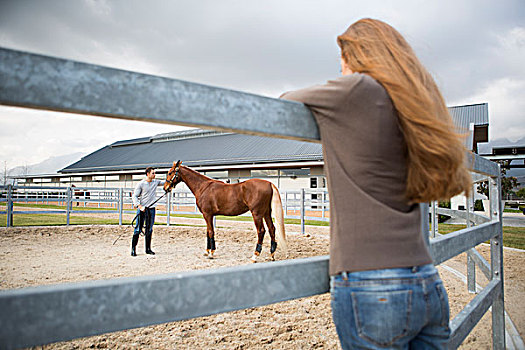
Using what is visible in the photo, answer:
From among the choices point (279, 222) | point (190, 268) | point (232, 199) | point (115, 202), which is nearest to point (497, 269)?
point (279, 222)

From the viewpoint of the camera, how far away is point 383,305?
32.4 inches

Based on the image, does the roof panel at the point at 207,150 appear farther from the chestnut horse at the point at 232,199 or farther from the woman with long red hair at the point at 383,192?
the woman with long red hair at the point at 383,192

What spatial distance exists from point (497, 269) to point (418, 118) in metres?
2.00

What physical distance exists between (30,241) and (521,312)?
10.2 meters

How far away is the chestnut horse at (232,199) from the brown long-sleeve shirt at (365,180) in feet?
18.2

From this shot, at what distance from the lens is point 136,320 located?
65cm

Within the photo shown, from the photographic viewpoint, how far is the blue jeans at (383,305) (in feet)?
2.71

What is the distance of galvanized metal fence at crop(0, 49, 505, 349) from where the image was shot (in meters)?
0.56

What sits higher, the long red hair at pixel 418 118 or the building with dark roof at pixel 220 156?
the building with dark roof at pixel 220 156

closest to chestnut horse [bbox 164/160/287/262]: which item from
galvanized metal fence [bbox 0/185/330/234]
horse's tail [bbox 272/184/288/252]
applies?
horse's tail [bbox 272/184/288/252]

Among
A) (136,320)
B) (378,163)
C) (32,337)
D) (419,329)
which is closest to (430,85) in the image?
(378,163)

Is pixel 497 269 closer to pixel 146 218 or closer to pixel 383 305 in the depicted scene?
pixel 383 305

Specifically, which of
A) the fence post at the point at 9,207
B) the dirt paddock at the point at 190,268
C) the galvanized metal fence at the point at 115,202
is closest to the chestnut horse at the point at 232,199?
the dirt paddock at the point at 190,268

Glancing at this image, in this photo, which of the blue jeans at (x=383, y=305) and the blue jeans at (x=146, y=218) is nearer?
the blue jeans at (x=383, y=305)
